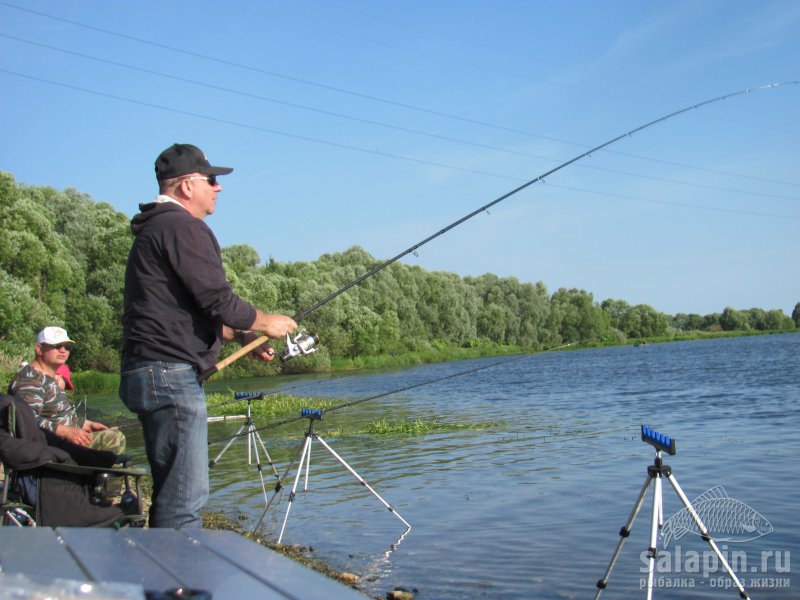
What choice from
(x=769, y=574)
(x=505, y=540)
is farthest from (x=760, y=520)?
(x=505, y=540)

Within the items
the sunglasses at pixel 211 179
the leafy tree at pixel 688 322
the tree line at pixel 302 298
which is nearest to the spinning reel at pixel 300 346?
the sunglasses at pixel 211 179

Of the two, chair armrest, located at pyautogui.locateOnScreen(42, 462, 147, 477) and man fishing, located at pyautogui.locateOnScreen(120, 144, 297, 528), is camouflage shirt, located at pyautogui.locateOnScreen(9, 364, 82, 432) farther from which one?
man fishing, located at pyautogui.locateOnScreen(120, 144, 297, 528)

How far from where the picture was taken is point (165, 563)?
6.01 ft

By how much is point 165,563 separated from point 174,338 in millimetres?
1755

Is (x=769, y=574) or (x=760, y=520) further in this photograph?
(x=760, y=520)

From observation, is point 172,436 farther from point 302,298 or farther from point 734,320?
point 734,320

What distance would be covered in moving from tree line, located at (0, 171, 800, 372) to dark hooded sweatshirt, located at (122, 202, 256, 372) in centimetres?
558

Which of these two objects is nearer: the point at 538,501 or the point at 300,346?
the point at 300,346

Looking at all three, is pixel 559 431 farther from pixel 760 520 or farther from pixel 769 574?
pixel 769 574

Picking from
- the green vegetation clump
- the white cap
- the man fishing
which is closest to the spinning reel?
the man fishing

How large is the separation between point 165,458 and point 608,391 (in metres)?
23.2

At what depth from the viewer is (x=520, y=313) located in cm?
6300

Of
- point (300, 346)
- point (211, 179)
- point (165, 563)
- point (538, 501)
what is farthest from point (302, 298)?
point (165, 563)

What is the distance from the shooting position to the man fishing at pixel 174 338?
3.41m
